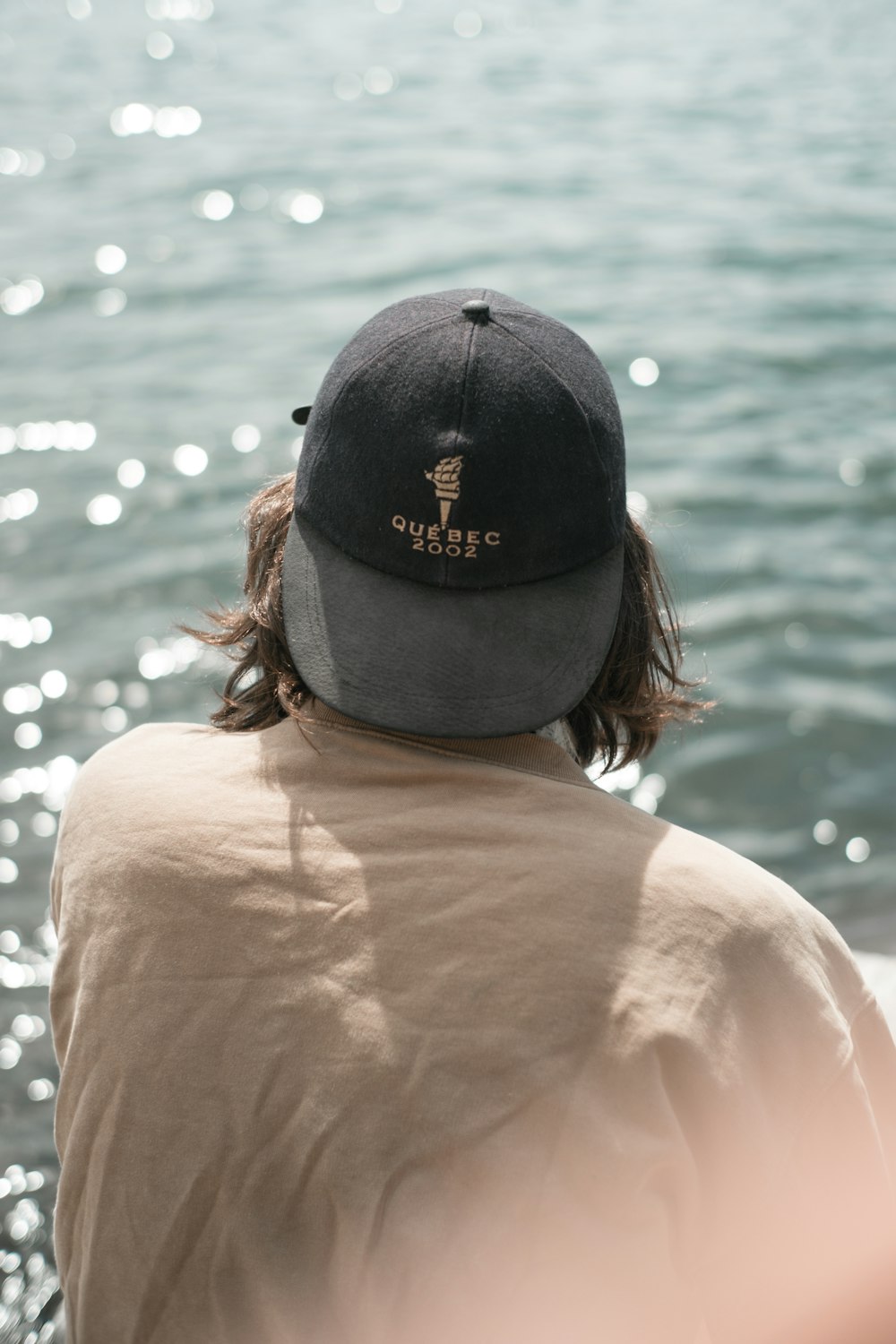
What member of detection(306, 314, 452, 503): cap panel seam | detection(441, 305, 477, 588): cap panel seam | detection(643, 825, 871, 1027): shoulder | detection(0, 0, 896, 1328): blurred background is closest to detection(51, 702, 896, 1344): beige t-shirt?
detection(643, 825, 871, 1027): shoulder

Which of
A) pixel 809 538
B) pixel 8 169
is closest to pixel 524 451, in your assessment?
pixel 809 538

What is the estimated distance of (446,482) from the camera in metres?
1.48

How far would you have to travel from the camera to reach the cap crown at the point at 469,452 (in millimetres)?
1476

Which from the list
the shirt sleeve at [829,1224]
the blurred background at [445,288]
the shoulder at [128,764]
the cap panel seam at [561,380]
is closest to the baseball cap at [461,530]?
the cap panel seam at [561,380]

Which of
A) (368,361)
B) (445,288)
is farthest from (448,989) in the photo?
(445,288)

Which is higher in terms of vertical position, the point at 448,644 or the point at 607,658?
the point at 448,644

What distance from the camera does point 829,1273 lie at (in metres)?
1.43

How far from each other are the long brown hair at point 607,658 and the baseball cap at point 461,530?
9 centimetres

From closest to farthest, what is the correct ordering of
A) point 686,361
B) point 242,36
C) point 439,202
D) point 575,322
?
1. point 686,361
2. point 575,322
3. point 439,202
4. point 242,36

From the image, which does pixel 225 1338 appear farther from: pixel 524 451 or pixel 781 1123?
pixel 524 451

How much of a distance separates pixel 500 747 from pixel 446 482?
11.3 inches

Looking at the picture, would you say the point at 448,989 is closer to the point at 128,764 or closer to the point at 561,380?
the point at 128,764

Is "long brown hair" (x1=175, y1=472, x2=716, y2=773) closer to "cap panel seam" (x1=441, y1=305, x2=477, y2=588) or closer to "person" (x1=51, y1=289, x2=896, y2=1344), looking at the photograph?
"person" (x1=51, y1=289, x2=896, y2=1344)

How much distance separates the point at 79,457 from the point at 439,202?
16.1 feet
